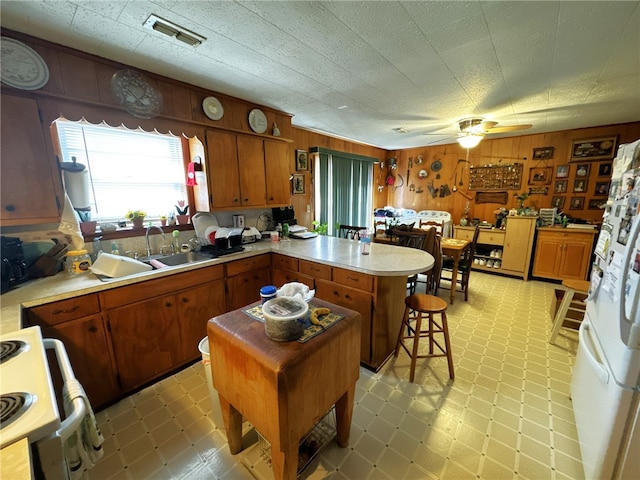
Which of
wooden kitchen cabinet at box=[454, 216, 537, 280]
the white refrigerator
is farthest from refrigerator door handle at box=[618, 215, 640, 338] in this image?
wooden kitchen cabinet at box=[454, 216, 537, 280]

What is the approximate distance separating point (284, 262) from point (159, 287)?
3.60 ft

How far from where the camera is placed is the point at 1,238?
159 centimetres

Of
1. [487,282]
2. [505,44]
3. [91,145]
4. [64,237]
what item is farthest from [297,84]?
[487,282]

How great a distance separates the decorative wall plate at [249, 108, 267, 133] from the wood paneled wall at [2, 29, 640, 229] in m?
0.05

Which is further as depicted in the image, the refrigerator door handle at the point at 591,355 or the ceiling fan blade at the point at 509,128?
Answer: the ceiling fan blade at the point at 509,128

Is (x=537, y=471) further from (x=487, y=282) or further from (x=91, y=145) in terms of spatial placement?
(x=91, y=145)

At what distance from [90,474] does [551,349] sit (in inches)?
143

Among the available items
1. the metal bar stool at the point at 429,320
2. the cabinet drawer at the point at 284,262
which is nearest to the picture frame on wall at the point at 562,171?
the metal bar stool at the point at 429,320

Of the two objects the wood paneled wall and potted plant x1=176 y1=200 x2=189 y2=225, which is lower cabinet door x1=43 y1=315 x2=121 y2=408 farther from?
the wood paneled wall

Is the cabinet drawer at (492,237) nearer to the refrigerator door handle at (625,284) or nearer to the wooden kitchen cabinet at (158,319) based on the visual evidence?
the refrigerator door handle at (625,284)

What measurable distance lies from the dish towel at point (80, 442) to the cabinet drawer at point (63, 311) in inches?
37.0

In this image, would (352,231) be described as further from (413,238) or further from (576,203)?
(576,203)

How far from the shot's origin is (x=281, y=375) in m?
1.00

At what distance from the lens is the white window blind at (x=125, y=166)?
2105 millimetres
